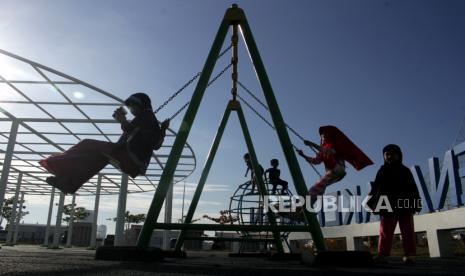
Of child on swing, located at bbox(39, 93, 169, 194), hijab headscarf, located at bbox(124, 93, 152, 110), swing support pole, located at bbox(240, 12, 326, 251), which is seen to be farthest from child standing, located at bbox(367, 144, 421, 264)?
hijab headscarf, located at bbox(124, 93, 152, 110)

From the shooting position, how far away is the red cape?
17.3 ft

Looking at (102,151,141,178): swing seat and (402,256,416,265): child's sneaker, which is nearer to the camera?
(102,151,141,178): swing seat

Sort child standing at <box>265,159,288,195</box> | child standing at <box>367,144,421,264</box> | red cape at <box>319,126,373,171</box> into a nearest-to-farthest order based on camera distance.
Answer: child standing at <box>367,144,421,264</box> → red cape at <box>319,126,373,171</box> → child standing at <box>265,159,288,195</box>

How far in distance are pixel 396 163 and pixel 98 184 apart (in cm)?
1867

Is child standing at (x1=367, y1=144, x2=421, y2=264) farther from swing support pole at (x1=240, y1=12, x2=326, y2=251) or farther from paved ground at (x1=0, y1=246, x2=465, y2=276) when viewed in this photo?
paved ground at (x1=0, y1=246, x2=465, y2=276)

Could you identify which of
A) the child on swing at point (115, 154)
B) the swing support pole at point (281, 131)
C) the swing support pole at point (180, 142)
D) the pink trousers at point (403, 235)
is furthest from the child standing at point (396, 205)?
the child on swing at point (115, 154)

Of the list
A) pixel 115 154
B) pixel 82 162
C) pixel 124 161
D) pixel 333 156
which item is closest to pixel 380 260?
pixel 333 156

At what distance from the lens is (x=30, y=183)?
24.7m

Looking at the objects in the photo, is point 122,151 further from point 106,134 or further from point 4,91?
point 106,134

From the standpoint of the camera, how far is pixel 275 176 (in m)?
8.63

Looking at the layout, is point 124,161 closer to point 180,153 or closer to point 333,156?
point 180,153

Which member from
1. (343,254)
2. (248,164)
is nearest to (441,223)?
(248,164)

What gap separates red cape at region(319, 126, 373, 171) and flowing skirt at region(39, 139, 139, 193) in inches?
107

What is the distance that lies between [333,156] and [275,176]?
3.23 meters
